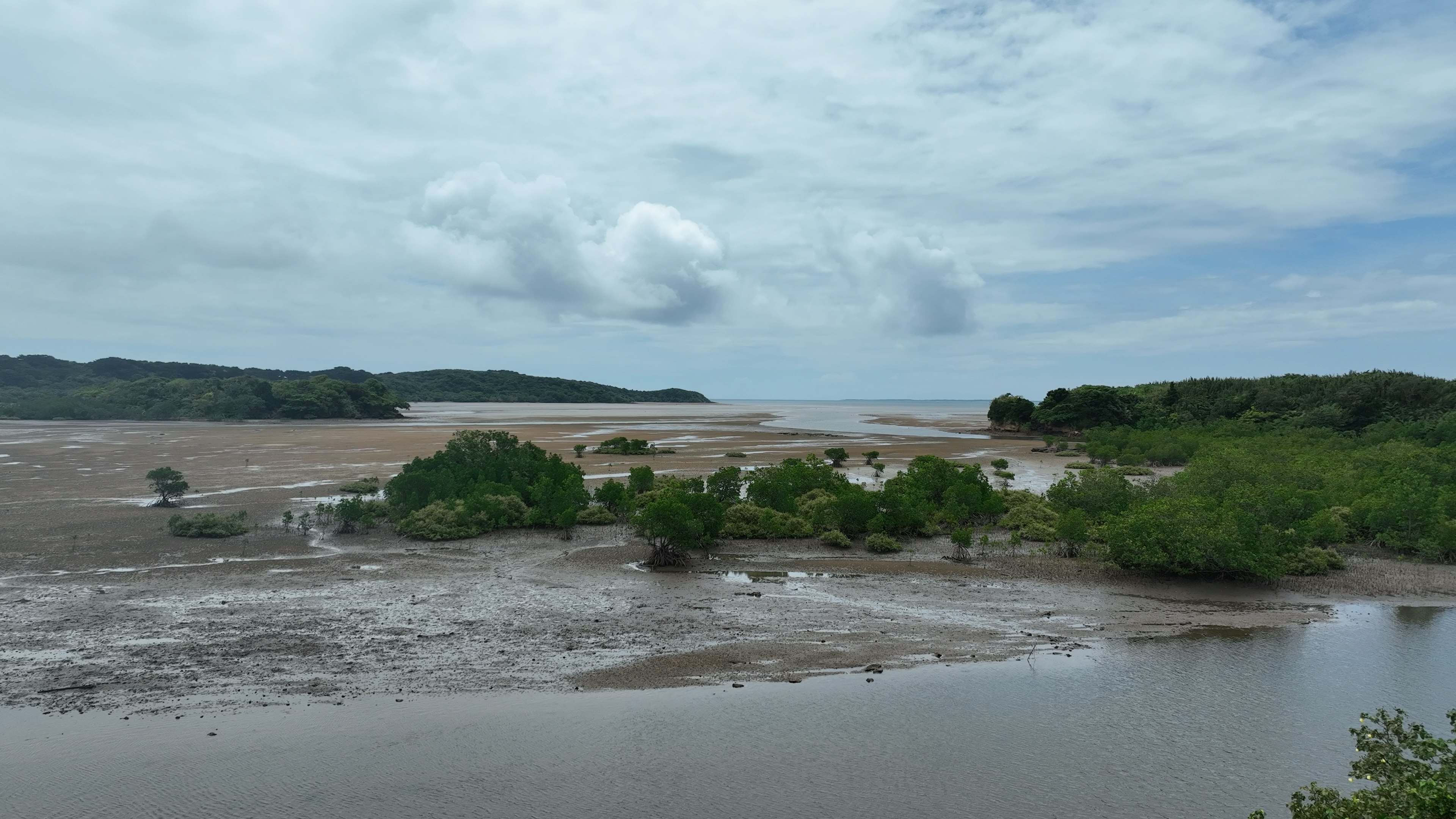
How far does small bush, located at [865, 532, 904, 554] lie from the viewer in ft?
74.1

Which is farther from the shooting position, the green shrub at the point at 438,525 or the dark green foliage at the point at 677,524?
the green shrub at the point at 438,525

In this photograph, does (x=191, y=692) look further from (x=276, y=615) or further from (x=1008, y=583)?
(x=1008, y=583)

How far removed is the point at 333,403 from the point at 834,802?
99.9 metres

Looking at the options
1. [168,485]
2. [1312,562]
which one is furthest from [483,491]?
[1312,562]

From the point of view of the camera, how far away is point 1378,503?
2292cm

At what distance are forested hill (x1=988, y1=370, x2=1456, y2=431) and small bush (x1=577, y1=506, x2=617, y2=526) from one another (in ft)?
150

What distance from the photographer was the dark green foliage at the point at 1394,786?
19.7 ft

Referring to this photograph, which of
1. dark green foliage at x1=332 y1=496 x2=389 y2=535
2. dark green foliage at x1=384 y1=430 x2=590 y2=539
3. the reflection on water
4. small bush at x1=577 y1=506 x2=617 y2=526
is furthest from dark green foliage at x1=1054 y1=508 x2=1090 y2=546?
dark green foliage at x1=332 y1=496 x2=389 y2=535

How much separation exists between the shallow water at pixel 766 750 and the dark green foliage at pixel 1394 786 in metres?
2.02

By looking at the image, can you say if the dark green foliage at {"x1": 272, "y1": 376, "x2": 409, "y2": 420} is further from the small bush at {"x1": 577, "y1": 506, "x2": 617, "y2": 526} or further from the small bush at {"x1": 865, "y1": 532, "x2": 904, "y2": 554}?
the small bush at {"x1": 865, "y1": 532, "x2": 904, "y2": 554}

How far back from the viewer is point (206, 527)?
74.6 feet

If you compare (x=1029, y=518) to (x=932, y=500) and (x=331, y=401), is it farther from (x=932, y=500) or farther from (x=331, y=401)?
(x=331, y=401)

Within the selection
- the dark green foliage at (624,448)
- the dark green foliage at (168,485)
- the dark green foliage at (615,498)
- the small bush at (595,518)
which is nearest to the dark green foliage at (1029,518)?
the dark green foliage at (615,498)

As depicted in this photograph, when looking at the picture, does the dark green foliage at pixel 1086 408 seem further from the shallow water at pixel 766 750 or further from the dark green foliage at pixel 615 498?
the shallow water at pixel 766 750
